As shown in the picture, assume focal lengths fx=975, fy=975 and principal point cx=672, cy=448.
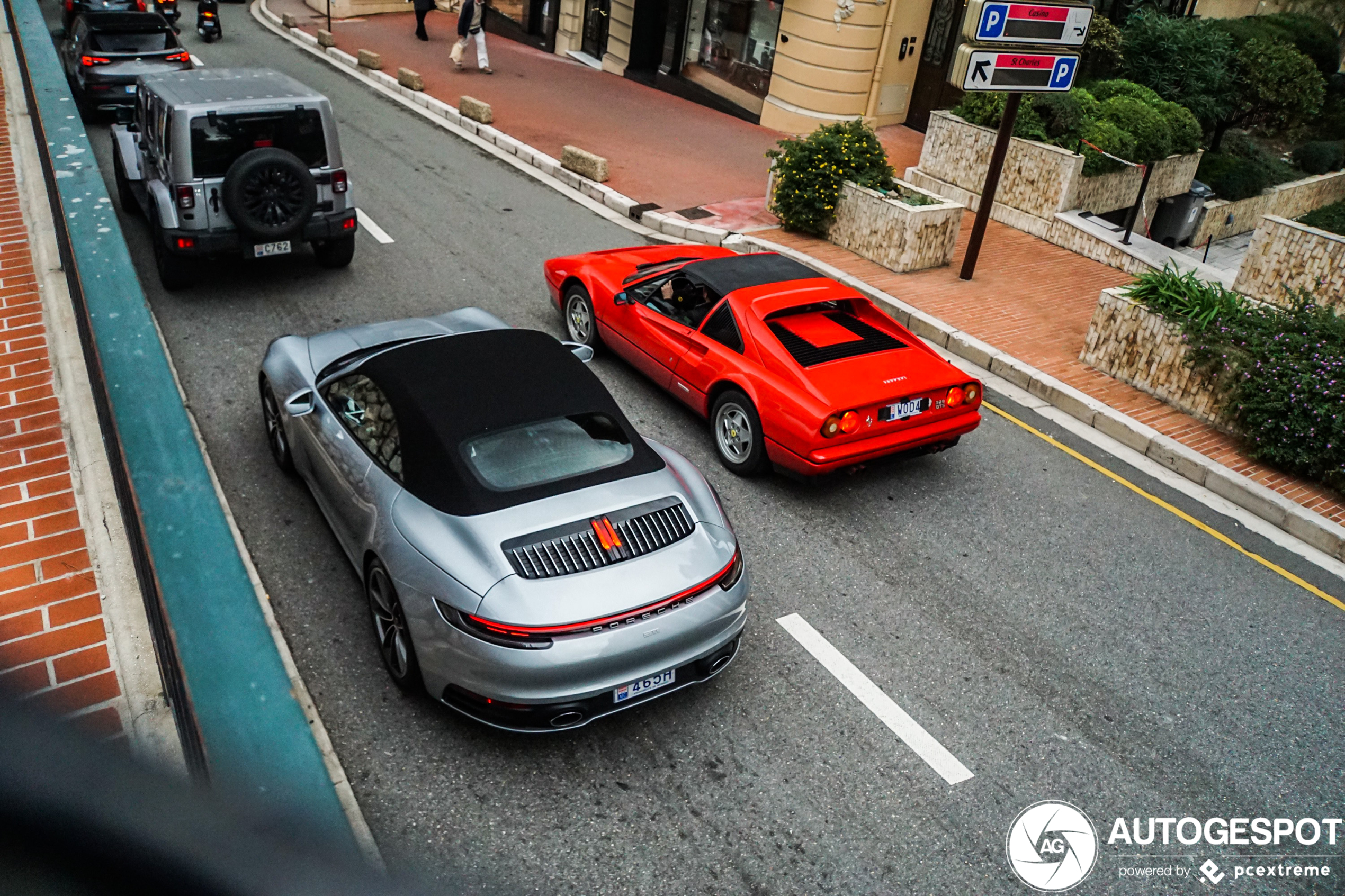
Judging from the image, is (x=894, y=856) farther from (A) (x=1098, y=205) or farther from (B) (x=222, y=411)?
(A) (x=1098, y=205)

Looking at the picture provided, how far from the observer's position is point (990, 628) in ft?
20.1

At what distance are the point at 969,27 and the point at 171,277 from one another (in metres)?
8.86

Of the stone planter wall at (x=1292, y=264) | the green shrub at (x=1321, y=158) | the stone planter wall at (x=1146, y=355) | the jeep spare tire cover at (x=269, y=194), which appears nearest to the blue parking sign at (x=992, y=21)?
the stone planter wall at (x=1146, y=355)

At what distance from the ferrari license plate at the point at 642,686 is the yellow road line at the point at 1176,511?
497 centimetres

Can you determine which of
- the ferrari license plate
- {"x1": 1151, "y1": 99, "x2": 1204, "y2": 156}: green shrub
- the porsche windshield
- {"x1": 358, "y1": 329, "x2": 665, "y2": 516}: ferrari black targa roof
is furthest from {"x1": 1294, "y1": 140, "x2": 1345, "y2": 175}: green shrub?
the ferrari license plate

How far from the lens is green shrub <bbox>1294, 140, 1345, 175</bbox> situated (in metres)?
18.3

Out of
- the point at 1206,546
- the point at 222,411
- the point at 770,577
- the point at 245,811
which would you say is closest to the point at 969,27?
Answer: the point at 1206,546

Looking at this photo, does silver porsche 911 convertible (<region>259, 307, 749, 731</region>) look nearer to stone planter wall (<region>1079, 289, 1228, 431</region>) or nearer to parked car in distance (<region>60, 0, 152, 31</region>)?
stone planter wall (<region>1079, 289, 1228, 431</region>)

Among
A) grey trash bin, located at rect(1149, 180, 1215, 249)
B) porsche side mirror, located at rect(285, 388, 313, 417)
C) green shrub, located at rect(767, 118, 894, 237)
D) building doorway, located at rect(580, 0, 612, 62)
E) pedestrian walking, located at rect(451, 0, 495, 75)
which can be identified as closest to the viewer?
porsche side mirror, located at rect(285, 388, 313, 417)

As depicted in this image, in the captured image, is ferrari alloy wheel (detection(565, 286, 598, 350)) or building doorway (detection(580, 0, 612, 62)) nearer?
ferrari alloy wheel (detection(565, 286, 598, 350))

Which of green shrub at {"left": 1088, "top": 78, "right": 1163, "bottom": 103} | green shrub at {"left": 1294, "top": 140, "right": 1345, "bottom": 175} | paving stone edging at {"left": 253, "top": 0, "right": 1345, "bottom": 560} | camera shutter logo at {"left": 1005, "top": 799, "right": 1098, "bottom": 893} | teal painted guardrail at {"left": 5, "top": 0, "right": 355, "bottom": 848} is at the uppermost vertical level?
green shrub at {"left": 1088, "top": 78, "right": 1163, "bottom": 103}

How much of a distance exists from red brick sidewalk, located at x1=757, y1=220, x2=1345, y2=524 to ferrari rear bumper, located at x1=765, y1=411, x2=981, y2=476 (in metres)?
2.64

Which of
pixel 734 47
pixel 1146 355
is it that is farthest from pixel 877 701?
pixel 734 47

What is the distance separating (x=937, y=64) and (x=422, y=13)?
13209 mm
